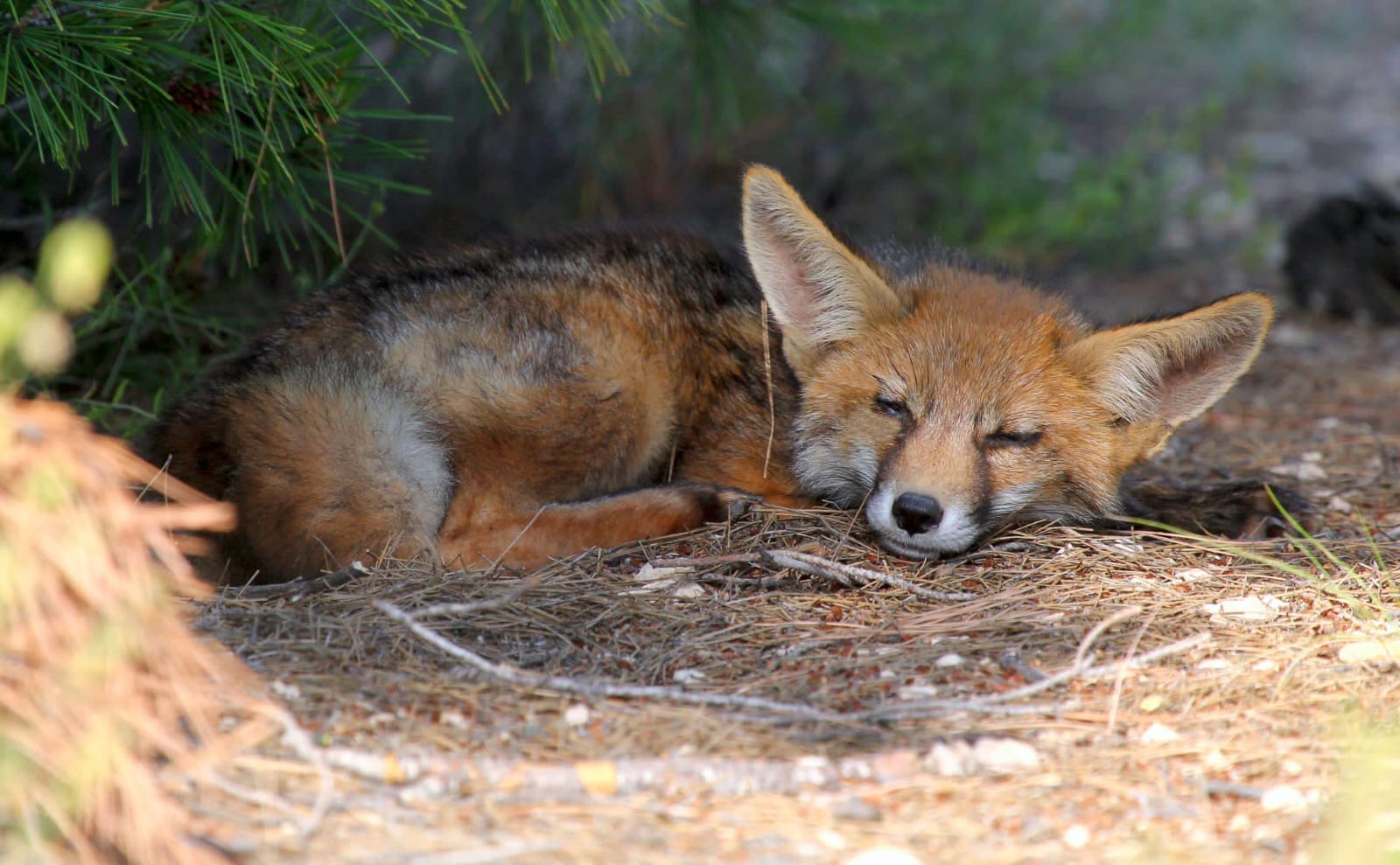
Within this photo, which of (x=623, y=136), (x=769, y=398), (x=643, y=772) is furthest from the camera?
(x=623, y=136)

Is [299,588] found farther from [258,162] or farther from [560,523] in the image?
[258,162]

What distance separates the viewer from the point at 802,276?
3.53 m

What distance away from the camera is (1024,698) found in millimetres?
2498

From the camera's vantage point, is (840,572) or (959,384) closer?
(840,572)

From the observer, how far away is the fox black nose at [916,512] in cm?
309

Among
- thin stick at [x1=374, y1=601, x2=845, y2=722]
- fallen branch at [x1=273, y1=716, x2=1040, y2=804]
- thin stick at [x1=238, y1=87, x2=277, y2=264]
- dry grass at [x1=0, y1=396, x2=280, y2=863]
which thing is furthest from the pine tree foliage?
fallen branch at [x1=273, y1=716, x2=1040, y2=804]

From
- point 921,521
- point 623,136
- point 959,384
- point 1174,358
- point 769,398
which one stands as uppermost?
point 623,136

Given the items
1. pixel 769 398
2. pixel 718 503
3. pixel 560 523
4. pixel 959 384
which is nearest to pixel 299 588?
pixel 560 523

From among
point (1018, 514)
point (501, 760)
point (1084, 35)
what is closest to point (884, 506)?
point (1018, 514)

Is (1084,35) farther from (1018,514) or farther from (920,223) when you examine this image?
(1018,514)

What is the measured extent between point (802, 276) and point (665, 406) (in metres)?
0.56

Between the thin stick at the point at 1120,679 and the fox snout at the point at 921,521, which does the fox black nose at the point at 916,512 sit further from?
the thin stick at the point at 1120,679

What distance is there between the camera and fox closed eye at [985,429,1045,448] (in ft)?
10.7

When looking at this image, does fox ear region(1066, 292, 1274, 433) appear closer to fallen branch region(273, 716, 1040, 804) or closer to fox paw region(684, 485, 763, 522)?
fox paw region(684, 485, 763, 522)
